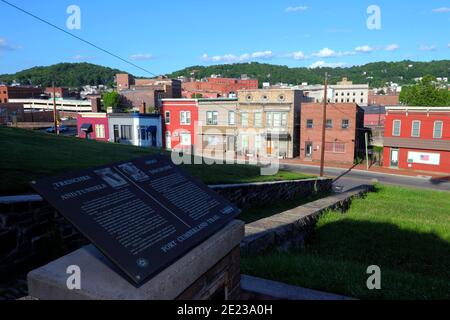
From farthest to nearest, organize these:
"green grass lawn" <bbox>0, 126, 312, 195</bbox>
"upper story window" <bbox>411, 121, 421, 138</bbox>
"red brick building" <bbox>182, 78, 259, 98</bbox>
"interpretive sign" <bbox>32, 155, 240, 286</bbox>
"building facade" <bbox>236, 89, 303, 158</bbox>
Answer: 1. "red brick building" <bbox>182, 78, 259, 98</bbox>
2. "building facade" <bbox>236, 89, 303, 158</bbox>
3. "upper story window" <bbox>411, 121, 421, 138</bbox>
4. "green grass lawn" <bbox>0, 126, 312, 195</bbox>
5. "interpretive sign" <bbox>32, 155, 240, 286</bbox>

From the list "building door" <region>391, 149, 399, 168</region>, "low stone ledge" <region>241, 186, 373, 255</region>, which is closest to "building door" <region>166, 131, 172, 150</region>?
"building door" <region>391, 149, 399, 168</region>

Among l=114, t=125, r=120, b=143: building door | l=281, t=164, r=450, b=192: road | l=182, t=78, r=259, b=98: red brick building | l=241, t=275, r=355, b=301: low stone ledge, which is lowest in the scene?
l=281, t=164, r=450, b=192: road

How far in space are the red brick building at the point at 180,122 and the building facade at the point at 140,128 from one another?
127cm

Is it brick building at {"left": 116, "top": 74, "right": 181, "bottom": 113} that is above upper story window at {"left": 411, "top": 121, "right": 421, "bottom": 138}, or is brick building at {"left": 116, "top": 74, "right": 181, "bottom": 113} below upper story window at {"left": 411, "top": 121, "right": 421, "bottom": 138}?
above

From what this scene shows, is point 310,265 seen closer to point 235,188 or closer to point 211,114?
point 235,188

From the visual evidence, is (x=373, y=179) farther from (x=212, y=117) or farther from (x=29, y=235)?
(x=29, y=235)

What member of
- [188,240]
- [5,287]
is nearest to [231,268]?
[188,240]

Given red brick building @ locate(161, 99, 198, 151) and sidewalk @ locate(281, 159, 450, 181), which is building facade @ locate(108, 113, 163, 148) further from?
sidewalk @ locate(281, 159, 450, 181)

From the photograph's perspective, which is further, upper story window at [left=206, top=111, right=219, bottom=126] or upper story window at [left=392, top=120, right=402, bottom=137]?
upper story window at [left=206, top=111, right=219, bottom=126]

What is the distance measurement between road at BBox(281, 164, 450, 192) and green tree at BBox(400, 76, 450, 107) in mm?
30891

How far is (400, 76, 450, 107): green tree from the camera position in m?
61.8

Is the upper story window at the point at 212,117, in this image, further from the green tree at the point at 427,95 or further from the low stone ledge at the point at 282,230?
the low stone ledge at the point at 282,230

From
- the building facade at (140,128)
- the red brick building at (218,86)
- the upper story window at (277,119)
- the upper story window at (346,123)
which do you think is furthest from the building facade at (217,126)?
the red brick building at (218,86)

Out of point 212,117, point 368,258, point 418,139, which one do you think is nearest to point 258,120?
point 212,117
